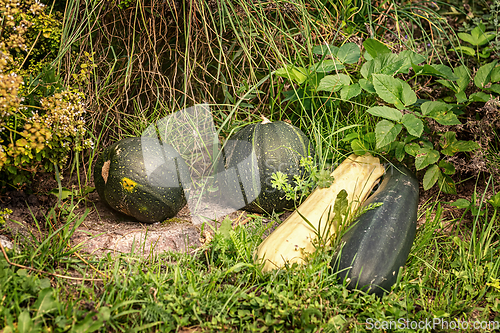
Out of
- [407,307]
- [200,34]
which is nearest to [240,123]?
[200,34]

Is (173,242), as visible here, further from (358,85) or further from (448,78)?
(448,78)

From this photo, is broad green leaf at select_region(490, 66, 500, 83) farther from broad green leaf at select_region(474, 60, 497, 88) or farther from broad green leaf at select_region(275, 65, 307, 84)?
broad green leaf at select_region(275, 65, 307, 84)

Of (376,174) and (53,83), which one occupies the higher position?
(53,83)

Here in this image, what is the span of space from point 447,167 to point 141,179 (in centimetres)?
207

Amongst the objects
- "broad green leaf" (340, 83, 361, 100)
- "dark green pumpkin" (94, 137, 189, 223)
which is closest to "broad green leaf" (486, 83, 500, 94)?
"broad green leaf" (340, 83, 361, 100)

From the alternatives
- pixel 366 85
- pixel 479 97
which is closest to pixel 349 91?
pixel 366 85

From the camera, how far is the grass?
1464 mm

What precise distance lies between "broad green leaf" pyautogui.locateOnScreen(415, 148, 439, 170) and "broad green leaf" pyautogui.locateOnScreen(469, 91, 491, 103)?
0.50m

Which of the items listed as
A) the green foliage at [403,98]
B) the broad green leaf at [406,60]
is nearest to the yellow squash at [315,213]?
the green foliage at [403,98]

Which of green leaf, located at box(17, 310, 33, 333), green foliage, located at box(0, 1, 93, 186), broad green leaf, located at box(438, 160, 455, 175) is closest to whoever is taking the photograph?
green leaf, located at box(17, 310, 33, 333)

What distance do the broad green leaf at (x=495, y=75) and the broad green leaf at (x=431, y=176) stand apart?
0.75 meters

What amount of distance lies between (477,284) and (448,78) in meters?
1.43

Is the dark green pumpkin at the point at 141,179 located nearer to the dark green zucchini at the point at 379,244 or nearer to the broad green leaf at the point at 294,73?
the broad green leaf at the point at 294,73

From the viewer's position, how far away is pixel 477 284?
180 centimetres
